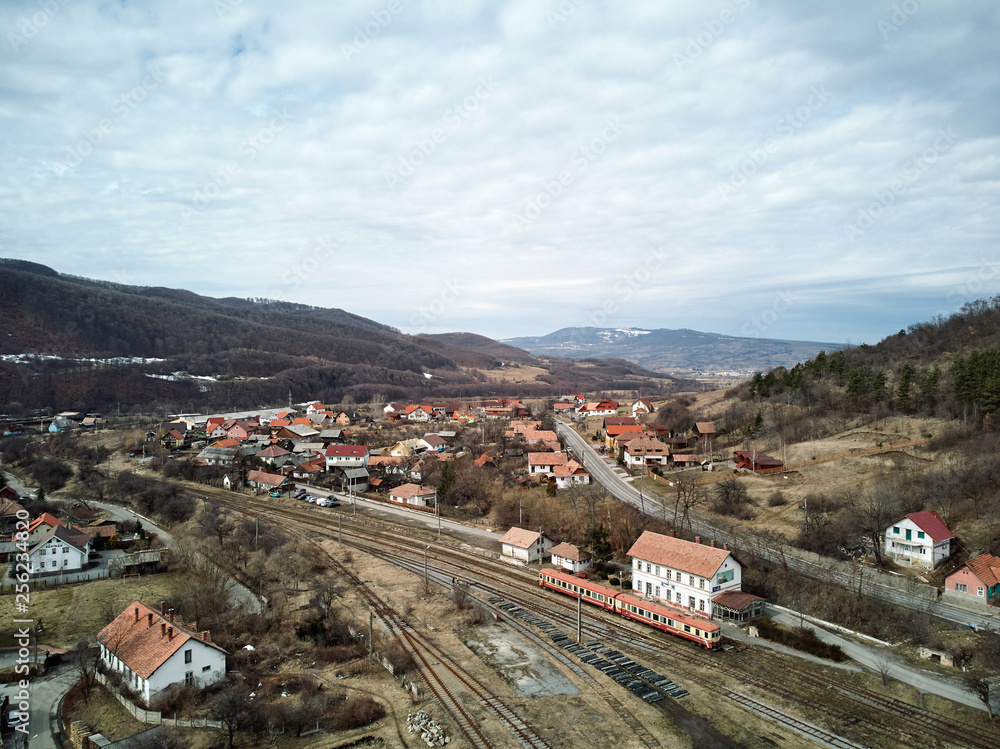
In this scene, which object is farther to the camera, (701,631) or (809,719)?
(701,631)

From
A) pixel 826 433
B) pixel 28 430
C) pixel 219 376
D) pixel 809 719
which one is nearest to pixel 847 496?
pixel 826 433

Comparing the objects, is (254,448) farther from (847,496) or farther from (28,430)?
(847,496)

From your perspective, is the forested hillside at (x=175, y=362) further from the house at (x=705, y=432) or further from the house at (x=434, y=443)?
the house at (x=705, y=432)

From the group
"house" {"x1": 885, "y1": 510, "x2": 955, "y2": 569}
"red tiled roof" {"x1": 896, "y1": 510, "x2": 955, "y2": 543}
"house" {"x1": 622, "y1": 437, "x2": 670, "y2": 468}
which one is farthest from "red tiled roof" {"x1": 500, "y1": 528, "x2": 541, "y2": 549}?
"red tiled roof" {"x1": 896, "y1": 510, "x2": 955, "y2": 543}

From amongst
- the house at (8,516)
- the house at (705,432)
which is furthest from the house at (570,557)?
the house at (8,516)

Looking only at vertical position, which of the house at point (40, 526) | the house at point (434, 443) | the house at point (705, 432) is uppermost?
the house at point (705, 432)

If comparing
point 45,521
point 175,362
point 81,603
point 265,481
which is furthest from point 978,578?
point 175,362
